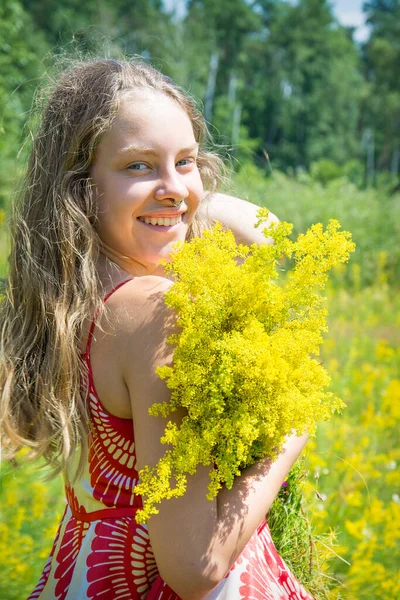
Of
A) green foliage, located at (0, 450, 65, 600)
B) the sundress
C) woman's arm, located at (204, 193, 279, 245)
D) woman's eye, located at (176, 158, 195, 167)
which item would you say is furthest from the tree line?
the sundress

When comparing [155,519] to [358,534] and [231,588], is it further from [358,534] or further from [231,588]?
[358,534]

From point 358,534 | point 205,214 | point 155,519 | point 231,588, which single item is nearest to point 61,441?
point 155,519

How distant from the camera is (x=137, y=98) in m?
1.38

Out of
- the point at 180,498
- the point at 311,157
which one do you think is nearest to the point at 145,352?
the point at 180,498

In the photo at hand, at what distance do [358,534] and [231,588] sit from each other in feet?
5.17

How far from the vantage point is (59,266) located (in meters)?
1.42

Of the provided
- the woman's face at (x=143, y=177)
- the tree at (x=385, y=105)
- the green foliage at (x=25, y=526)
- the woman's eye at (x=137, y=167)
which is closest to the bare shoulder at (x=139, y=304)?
the woman's face at (x=143, y=177)

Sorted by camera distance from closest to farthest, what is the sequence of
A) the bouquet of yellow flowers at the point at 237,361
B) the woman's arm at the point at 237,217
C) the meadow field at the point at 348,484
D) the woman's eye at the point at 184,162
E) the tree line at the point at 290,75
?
the bouquet of yellow flowers at the point at 237,361 < the woman's eye at the point at 184,162 < the woman's arm at the point at 237,217 < the meadow field at the point at 348,484 < the tree line at the point at 290,75

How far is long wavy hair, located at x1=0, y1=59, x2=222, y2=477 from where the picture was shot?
4.40ft

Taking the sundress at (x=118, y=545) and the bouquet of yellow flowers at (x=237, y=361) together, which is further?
the sundress at (x=118, y=545)

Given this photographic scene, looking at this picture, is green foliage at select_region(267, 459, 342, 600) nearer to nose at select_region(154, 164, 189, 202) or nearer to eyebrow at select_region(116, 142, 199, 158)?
nose at select_region(154, 164, 189, 202)

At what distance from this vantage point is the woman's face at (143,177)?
4.35 feet

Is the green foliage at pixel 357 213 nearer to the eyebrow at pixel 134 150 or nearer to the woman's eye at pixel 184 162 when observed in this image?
the woman's eye at pixel 184 162

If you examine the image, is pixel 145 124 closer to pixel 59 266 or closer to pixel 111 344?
pixel 59 266
